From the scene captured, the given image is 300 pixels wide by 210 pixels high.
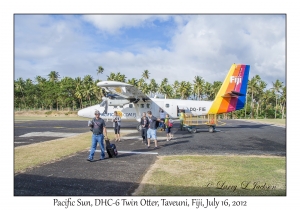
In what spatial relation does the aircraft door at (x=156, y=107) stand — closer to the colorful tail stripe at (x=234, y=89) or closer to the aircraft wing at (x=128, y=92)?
the aircraft wing at (x=128, y=92)

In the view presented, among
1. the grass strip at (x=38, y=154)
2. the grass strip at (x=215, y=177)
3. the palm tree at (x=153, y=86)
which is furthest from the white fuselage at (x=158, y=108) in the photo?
the palm tree at (x=153, y=86)

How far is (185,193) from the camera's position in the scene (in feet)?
18.8

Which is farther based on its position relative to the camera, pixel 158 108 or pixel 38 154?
pixel 158 108

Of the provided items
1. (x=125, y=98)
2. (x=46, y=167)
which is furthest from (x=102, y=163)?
(x=125, y=98)

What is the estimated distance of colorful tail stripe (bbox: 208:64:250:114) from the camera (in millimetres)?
21297

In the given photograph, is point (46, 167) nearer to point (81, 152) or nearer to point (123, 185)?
point (81, 152)

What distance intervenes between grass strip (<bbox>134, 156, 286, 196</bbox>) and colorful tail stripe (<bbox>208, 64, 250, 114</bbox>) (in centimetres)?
1227

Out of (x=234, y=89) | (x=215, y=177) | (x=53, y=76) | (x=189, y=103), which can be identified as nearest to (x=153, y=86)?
(x=53, y=76)

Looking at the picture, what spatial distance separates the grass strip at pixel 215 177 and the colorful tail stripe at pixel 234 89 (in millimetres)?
12271

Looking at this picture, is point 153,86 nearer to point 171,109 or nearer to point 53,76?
point 53,76

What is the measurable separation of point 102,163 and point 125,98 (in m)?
12.7

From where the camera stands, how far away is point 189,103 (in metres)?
22.3

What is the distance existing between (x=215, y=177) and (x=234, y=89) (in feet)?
53.0
